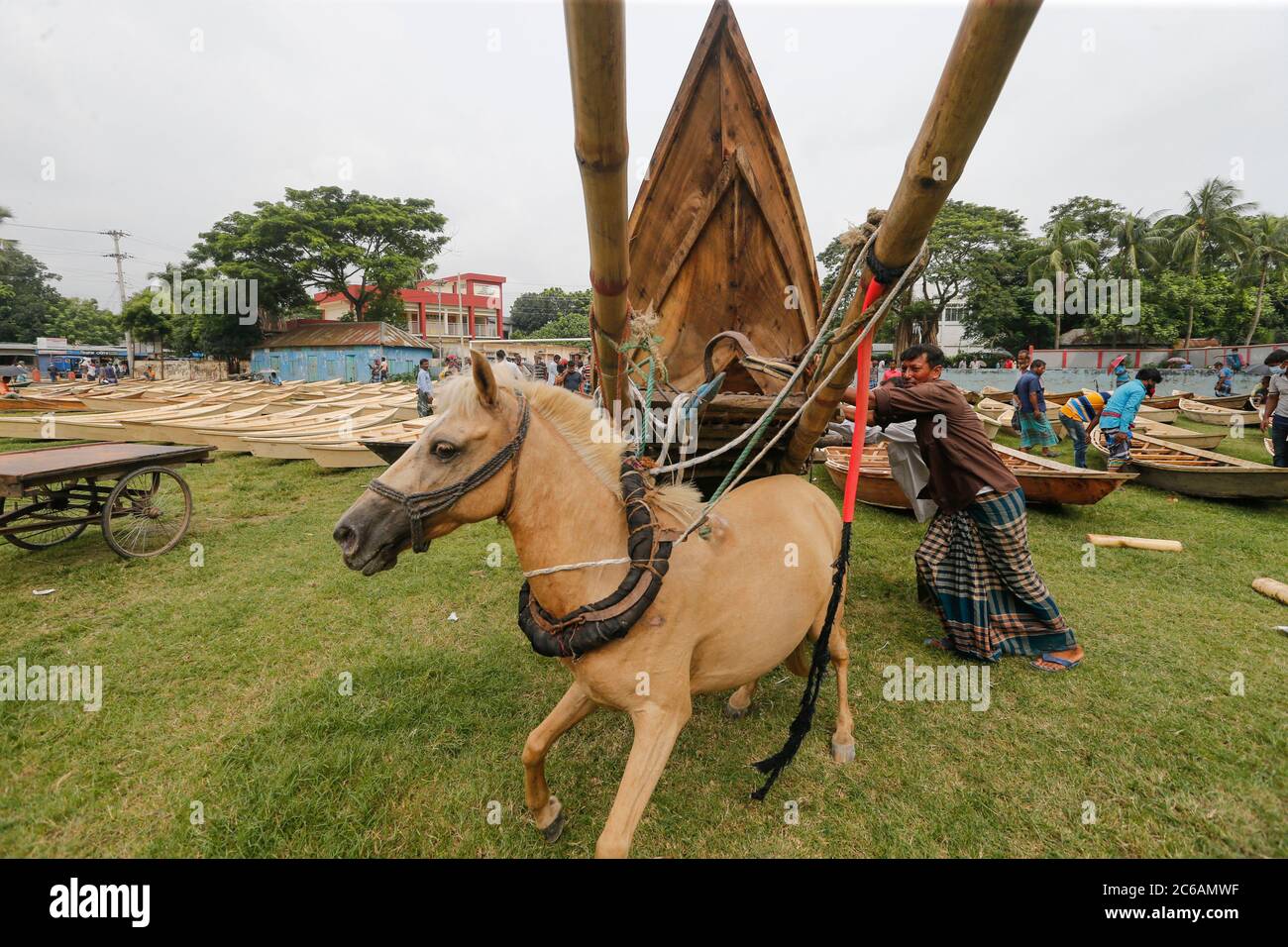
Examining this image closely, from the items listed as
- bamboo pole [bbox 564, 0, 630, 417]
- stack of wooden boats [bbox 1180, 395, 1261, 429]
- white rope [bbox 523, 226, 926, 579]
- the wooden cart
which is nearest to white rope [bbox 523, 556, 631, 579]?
white rope [bbox 523, 226, 926, 579]

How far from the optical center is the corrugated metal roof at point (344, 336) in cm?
2853

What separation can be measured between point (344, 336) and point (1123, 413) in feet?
107

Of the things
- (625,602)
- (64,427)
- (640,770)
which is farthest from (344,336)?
(640,770)

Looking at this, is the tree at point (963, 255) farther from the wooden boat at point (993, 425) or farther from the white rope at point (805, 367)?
the white rope at point (805, 367)

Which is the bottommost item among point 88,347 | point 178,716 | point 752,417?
point 178,716

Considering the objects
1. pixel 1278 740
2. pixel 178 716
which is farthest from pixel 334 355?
pixel 1278 740

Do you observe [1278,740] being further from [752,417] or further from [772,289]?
[772,289]

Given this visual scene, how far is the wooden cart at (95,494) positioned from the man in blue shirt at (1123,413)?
12.4m

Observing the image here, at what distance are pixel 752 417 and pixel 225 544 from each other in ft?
20.4

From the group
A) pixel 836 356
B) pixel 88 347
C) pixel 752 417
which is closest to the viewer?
pixel 836 356

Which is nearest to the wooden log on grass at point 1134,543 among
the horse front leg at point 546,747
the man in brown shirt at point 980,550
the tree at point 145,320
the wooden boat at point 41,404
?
the man in brown shirt at point 980,550

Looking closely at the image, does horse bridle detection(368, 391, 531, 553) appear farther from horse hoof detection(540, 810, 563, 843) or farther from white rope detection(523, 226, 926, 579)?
horse hoof detection(540, 810, 563, 843)
